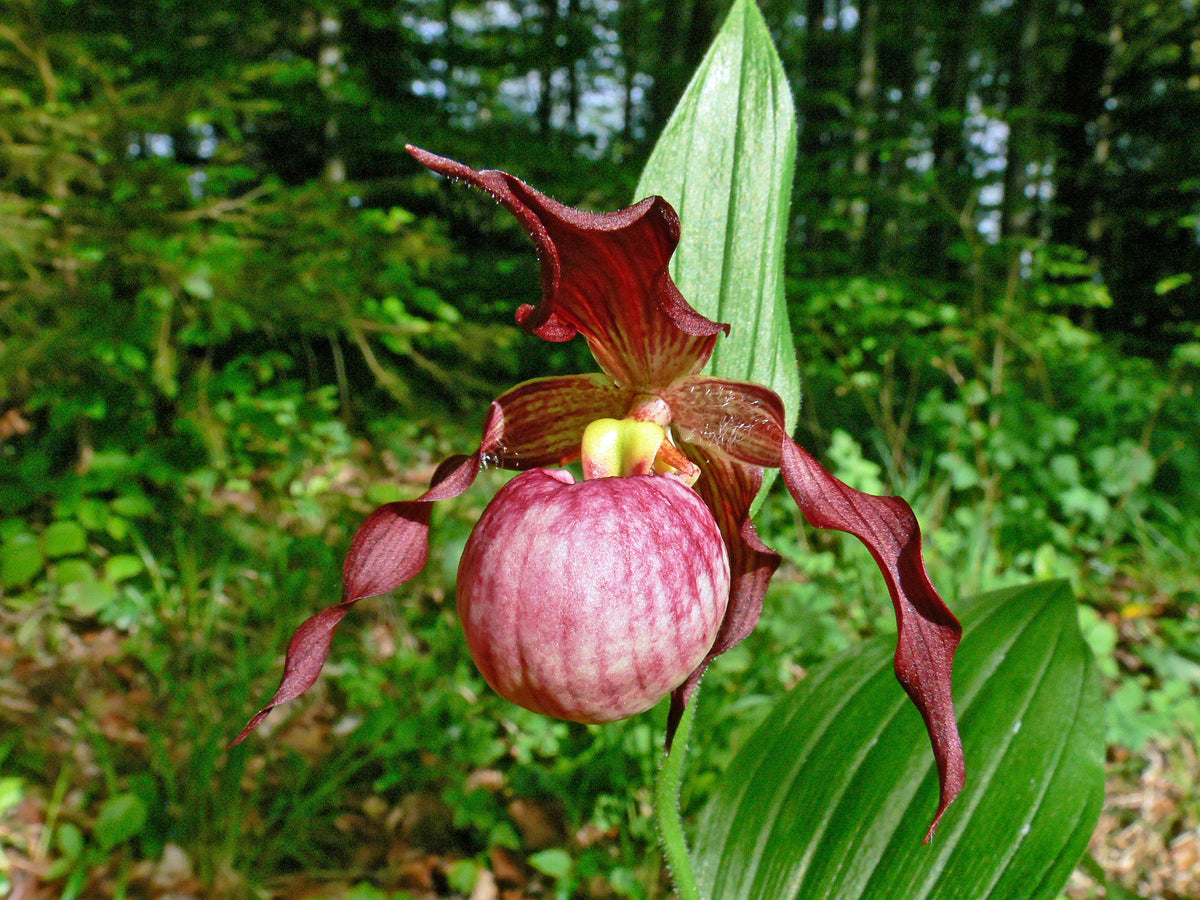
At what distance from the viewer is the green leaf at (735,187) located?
0.70 m

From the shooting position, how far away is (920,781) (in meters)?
0.78

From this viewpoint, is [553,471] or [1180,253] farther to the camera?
[1180,253]

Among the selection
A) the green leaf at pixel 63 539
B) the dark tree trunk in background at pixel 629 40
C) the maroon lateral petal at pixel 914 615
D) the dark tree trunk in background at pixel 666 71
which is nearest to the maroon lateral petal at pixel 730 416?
the maroon lateral petal at pixel 914 615

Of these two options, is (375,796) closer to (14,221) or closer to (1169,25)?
(14,221)

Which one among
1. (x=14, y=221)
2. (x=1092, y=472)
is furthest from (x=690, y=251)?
(x=1092, y=472)

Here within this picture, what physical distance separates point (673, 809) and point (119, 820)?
1172mm

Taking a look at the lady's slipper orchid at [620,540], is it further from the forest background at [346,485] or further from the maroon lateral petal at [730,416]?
the forest background at [346,485]

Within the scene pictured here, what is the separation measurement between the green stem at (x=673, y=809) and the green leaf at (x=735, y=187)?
353mm

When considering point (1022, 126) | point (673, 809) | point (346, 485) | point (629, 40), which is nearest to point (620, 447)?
point (673, 809)

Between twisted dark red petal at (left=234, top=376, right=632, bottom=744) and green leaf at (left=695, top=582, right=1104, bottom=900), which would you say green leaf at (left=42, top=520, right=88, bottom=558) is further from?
green leaf at (left=695, top=582, right=1104, bottom=900)

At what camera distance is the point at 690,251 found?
0.72 meters

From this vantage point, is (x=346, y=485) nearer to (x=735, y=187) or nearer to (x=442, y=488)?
(x=442, y=488)

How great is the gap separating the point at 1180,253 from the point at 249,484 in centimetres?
845

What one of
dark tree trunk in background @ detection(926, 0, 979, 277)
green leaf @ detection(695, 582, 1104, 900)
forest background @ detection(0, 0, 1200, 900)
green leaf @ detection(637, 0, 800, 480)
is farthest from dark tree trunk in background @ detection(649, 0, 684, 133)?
green leaf @ detection(695, 582, 1104, 900)
